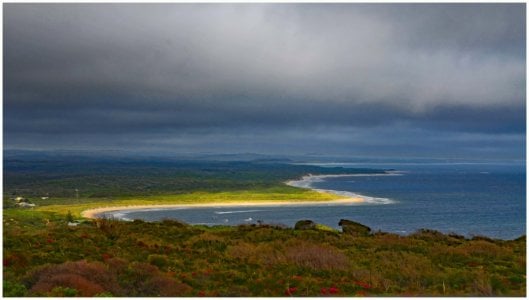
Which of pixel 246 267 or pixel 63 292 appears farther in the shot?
pixel 246 267

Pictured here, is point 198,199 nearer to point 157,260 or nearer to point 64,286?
point 157,260

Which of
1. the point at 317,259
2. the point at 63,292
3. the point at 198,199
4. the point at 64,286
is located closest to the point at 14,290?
the point at 64,286

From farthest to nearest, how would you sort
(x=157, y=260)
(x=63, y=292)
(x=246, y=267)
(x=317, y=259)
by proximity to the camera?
1. (x=317, y=259)
2. (x=157, y=260)
3. (x=246, y=267)
4. (x=63, y=292)

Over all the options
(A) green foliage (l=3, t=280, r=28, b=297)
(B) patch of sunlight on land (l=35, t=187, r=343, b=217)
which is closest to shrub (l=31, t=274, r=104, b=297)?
(A) green foliage (l=3, t=280, r=28, b=297)

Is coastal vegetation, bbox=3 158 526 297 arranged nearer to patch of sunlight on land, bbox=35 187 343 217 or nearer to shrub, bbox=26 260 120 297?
shrub, bbox=26 260 120 297

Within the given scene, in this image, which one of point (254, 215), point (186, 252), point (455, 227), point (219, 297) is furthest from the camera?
point (254, 215)

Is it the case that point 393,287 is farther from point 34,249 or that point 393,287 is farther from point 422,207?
point 422,207

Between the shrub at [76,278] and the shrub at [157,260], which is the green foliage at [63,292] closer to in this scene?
the shrub at [76,278]

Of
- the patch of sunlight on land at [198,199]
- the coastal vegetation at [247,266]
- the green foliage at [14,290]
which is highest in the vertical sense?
the green foliage at [14,290]

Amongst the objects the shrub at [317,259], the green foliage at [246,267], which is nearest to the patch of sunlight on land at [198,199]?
the green foliage at [246,267]

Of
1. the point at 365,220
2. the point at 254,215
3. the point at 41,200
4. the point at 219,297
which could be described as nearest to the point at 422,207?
the point at 365,220

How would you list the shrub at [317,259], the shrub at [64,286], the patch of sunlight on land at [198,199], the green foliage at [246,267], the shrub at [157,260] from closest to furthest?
the shrub at [64,286]
the green foliage at [246,267]
the shrub at [157,260]
the shrub at [317,259]
the patch of sunlight on land at [198,199]
